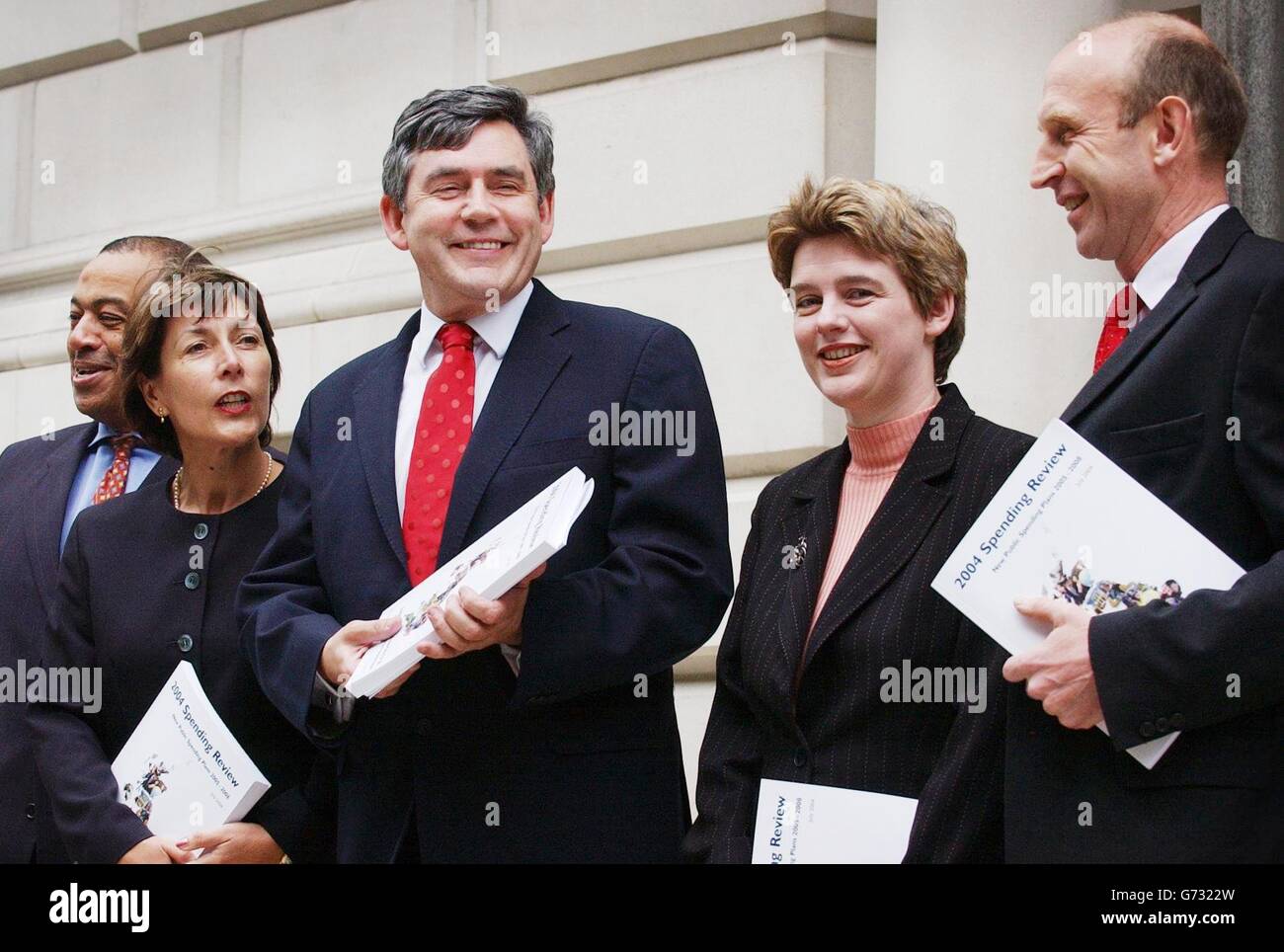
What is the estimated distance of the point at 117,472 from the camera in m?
4.70

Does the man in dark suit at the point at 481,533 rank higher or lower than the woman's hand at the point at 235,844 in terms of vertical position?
higher

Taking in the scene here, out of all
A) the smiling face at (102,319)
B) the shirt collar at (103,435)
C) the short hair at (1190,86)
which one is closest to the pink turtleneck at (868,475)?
the short hair at (1190,86)

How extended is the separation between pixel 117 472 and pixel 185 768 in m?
1.22

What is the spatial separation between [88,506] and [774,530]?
1.78 metres

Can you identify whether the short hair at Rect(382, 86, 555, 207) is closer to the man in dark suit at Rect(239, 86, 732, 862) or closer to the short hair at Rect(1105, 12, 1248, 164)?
the man in dark suit at Rect(239, 86, 732, 862)

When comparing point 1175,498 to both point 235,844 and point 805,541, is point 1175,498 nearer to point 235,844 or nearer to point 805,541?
point 805,541

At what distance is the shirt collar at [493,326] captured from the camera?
3.61 meters

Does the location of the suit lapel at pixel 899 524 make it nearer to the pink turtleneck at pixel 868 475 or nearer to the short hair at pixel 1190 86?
the pink turtleneck at pixel 868 475

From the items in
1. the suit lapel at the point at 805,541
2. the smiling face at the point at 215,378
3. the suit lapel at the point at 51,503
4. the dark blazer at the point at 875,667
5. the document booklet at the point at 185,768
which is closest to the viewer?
the dark blazer at the point at 875,667

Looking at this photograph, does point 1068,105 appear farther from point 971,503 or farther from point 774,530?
point 774,530

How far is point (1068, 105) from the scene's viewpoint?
3229 millimetres

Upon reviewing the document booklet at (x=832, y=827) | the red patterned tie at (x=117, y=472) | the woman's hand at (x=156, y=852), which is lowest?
the woman's hand at (x=156, y=852)

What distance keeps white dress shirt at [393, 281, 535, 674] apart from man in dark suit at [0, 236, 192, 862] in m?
1.04

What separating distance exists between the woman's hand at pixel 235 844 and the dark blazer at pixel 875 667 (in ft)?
3.05
